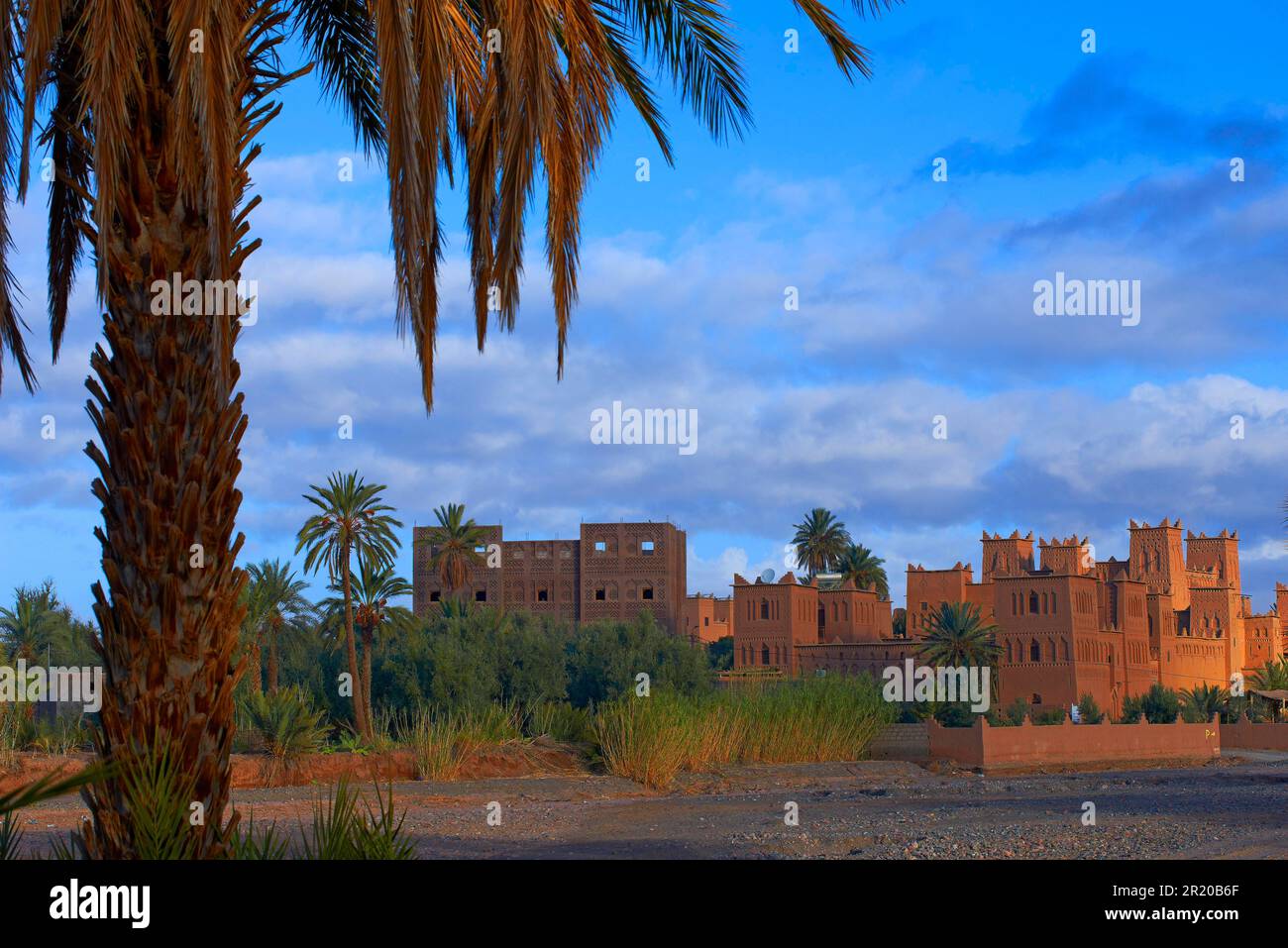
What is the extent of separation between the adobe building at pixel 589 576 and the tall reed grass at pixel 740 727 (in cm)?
4725

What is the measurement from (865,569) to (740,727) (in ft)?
167

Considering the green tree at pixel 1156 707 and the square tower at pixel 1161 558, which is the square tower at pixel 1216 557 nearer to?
the square tower at pixel 1161 558

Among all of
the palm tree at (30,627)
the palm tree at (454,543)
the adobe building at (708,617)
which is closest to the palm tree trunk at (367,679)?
the palm tree at (30,627)

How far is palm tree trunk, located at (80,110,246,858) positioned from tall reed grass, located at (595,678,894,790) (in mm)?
20397

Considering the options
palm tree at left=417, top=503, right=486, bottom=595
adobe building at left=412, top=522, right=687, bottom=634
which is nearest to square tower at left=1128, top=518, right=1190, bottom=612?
adobe building at left=412, top=522, right=687, bottom=634

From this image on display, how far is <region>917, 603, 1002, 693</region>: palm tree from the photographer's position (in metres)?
56.5

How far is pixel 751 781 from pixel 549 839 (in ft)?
38.5

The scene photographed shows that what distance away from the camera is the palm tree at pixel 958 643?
56.5 meters

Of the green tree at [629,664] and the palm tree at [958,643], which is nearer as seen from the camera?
the green tree at [629,664]
